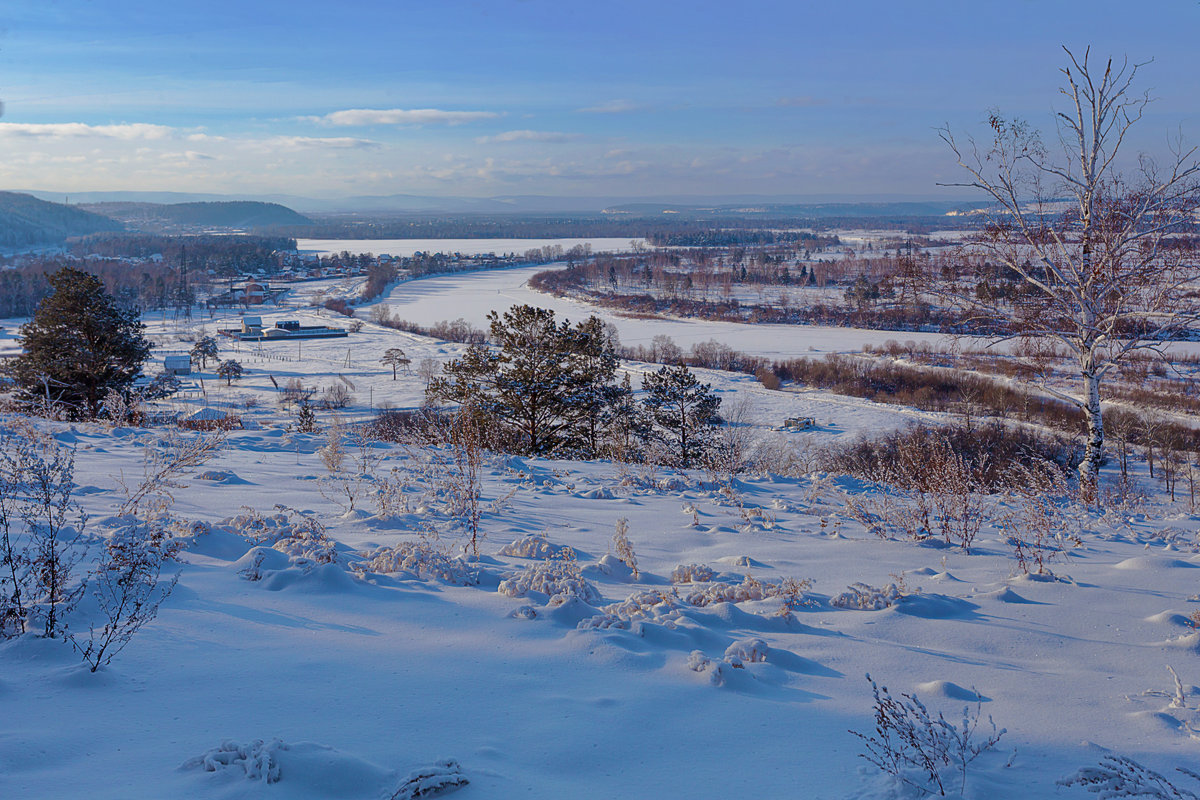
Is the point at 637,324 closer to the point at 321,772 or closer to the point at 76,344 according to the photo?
A: the point at 76,344

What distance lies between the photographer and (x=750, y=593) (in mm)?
4090

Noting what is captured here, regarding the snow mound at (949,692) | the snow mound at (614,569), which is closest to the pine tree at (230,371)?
the snow mound at (614,569)

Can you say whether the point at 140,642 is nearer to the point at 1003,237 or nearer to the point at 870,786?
the point at 870,786

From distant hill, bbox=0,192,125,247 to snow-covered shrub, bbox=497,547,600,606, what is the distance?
16702 centimetres

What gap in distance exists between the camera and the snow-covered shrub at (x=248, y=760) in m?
2.05

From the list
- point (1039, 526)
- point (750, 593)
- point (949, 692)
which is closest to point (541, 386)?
point (1039, 526)

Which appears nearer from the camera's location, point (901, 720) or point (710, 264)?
point (901, 720)

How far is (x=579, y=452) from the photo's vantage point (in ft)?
50.0

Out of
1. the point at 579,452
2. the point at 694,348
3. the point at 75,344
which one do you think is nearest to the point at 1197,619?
the point at 579,452

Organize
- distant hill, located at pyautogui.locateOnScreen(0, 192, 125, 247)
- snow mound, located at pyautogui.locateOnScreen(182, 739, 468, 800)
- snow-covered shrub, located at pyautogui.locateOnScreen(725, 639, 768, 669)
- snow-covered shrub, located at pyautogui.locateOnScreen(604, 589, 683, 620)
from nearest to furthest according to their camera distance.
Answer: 1. snow mound, located at pyautogui.locateOnScreen(182, 739, 468, 800)
2. snow-covered shrub, located at pyautogui.locateOnScreen(725, 639, 768, 669)
3. snow-covered shrub, located at pyautogui.locateOnScreen(604, 589, 683, 620)
4. distant hill, located at pyautogui.locateOnScreen(0, 192, 125, 247)

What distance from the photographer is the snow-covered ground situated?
222 cm

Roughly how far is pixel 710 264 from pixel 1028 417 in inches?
3310

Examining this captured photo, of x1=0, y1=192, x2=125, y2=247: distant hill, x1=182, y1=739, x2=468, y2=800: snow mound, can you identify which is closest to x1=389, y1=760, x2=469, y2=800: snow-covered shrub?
x1=182, y1=739, x2=468, y2=800: snow mound

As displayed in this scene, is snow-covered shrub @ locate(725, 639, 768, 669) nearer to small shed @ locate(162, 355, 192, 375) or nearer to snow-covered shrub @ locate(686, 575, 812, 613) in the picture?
snow-covered shrub @ locate(686, 575, 812, 613)
